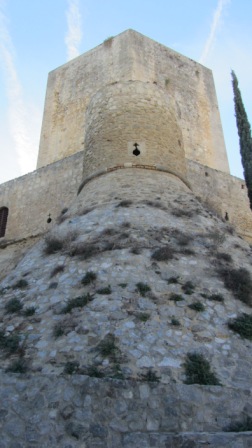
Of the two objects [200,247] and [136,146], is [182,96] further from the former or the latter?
[200,247]

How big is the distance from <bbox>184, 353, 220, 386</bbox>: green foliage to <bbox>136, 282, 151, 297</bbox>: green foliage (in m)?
1.18

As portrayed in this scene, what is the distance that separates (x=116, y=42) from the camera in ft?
55.6

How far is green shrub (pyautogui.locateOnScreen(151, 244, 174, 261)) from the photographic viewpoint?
6.40 meters

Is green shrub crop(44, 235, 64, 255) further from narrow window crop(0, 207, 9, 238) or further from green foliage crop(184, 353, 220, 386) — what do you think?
narrow window crop(0, 207, 9, 238)

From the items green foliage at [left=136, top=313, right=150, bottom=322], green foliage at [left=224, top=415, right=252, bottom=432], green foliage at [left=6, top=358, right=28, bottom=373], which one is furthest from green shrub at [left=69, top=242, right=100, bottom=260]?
green foliage at [left=224, top=415, right=252, bottom=432]

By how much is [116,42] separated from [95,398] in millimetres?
15504

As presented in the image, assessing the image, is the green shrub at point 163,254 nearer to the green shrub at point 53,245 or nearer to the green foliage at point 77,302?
the green foliage at point 77,302

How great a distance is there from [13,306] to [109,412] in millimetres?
2261

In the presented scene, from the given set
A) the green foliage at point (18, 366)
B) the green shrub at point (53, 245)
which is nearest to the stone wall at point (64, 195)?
the green shrub at point (53, 245)

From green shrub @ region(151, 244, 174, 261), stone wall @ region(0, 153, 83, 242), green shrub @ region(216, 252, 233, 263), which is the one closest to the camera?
green shrub @ region(151, 244, 174, 261)

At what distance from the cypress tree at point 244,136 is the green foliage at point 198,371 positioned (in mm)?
6355

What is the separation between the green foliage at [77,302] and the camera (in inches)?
213

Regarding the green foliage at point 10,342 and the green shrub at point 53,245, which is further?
the green shrub at point 53,245

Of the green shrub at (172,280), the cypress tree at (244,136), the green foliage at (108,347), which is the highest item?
the cypress tree at (244,136)
